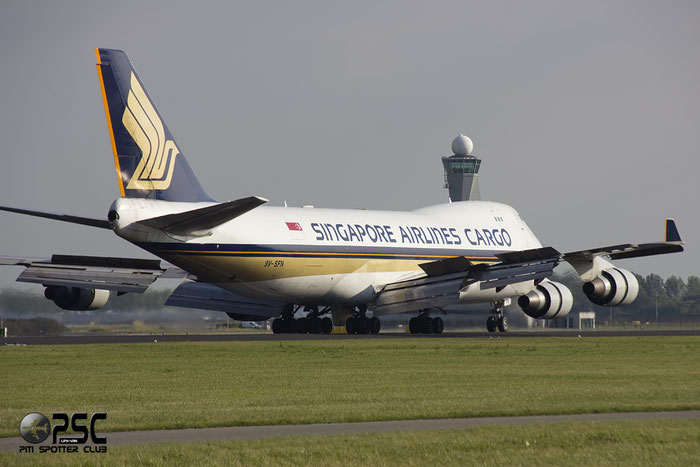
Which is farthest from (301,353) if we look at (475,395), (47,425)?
(47,425)

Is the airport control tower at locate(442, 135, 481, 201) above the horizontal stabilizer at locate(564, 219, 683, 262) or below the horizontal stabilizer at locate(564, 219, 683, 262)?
above

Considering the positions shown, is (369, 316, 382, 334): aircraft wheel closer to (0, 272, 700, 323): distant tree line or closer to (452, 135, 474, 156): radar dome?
(0, 272, 700, 323): distant tree line

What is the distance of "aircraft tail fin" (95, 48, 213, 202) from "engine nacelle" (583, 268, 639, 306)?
20201mm

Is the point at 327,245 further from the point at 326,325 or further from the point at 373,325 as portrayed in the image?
the point at 373,325

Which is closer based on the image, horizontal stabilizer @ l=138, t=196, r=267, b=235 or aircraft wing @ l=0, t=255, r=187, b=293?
horizontal stabilizer @ l=138, t=196, r=267, b=235

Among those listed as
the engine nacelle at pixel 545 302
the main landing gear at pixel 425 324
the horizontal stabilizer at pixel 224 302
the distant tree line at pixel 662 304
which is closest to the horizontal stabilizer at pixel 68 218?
the horizontal stabilizer at pixel 224 302

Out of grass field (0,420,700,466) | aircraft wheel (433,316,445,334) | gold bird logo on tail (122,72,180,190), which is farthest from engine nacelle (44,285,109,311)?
grass field (0,420,700,466)

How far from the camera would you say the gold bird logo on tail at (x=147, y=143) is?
120ft

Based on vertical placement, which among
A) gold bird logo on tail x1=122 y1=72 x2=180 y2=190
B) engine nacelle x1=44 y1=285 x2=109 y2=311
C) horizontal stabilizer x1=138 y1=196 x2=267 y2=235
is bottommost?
engine nacelle x1=44 y1=285 x2=109 y2=311

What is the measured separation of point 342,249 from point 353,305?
3887mm

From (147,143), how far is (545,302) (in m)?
22.5

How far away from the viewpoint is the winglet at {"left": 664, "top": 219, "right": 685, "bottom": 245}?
45.3 meters

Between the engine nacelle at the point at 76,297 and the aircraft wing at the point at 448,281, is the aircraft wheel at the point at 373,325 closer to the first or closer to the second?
the aircraft wing at the point at 448,281

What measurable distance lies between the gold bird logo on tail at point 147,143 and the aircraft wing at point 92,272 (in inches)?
202
